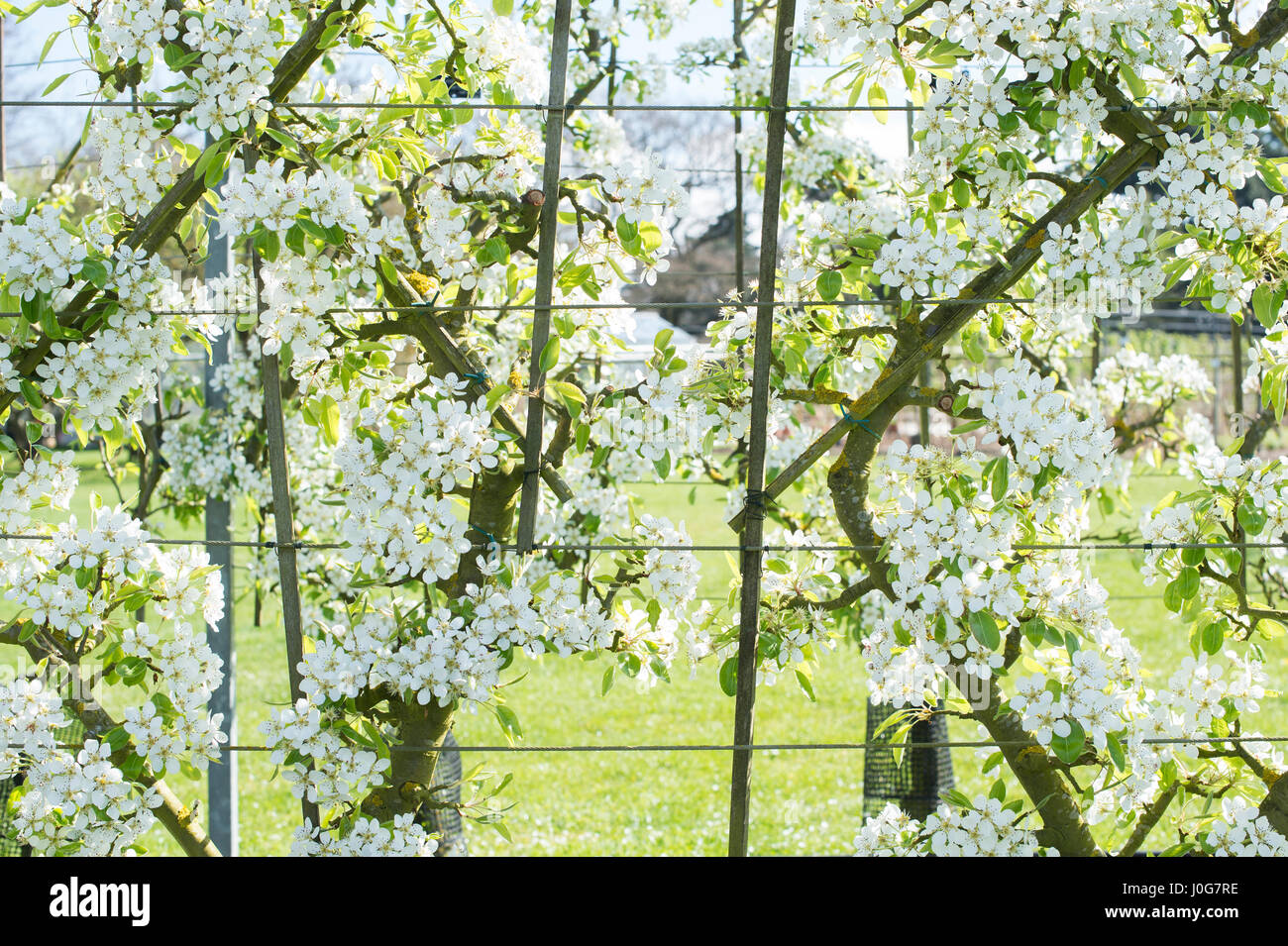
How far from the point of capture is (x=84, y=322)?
158 cm

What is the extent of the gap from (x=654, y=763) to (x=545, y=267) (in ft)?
11.8

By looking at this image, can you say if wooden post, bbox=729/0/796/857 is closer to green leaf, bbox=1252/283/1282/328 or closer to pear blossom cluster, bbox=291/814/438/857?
pear blossom cluster, bbox=291/814/438/857

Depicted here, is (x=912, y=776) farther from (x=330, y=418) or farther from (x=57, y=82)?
(x=57, y=82)

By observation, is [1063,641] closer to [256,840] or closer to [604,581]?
[604,581]

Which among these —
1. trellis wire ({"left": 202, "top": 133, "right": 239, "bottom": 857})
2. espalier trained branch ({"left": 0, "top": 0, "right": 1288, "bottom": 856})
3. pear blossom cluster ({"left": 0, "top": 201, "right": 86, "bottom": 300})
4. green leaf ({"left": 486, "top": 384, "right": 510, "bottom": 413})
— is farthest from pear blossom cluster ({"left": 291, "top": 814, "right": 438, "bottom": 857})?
trellis wire ({"left": 202, "top": 133, "right": 239, "bottom": 857})

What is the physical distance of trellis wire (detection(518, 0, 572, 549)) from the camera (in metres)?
1.51

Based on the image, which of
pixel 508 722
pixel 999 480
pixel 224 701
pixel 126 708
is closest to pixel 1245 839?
pixel 999 480

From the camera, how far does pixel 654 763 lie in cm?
478

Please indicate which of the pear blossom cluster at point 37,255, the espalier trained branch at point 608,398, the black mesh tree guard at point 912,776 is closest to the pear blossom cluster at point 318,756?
the espalier trained branch at point 608,398

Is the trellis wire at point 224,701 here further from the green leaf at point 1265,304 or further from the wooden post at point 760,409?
the green leaf at point 1265,304

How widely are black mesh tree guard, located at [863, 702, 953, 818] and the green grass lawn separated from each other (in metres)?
0.47

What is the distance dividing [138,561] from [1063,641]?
1.32 meters
